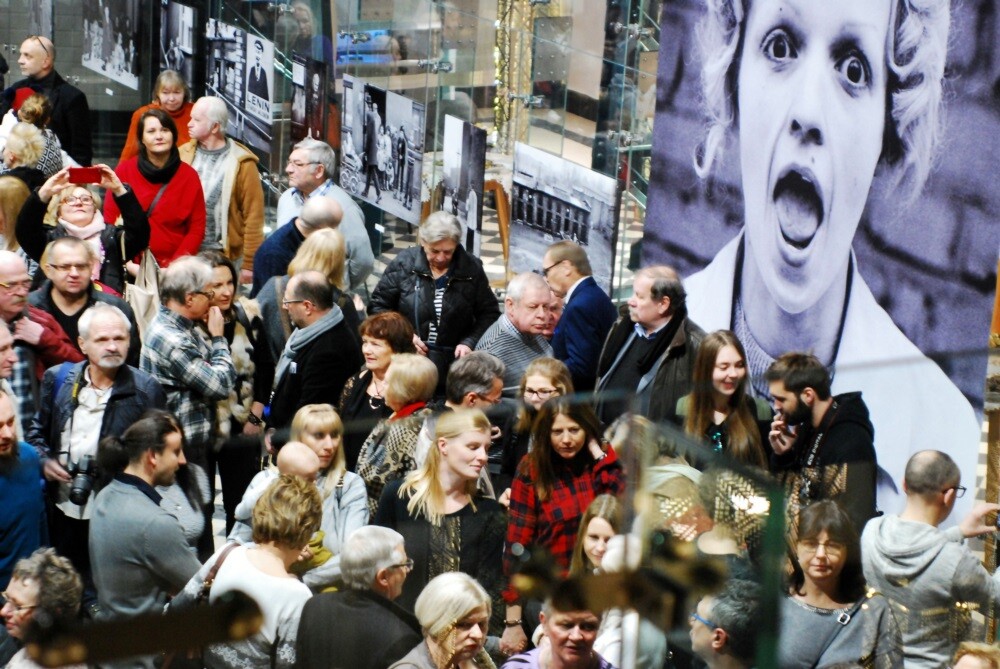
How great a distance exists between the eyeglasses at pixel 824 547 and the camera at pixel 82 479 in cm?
86

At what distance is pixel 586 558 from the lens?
169 centimetres

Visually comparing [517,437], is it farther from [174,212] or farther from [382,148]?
[382,148]

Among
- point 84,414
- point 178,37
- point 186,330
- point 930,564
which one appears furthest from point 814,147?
point 178,37

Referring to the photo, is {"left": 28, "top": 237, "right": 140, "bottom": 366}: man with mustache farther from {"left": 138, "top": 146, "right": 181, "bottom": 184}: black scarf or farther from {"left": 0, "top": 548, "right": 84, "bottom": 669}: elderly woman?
{"left": 0, "top": 548, "right": 84, "bottom": 669}: elderly woman

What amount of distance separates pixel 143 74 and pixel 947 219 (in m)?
8.48

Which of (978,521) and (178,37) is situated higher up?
(978,521)

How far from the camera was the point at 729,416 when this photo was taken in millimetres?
1805

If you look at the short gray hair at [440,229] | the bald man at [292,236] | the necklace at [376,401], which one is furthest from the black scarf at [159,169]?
the necklace at [376,401]

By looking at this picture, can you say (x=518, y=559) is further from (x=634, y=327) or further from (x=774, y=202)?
(x=774, y=202)

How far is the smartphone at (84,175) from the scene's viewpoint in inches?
273

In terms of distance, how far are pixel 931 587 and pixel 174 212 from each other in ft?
19.8

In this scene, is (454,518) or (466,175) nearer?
(454,518)

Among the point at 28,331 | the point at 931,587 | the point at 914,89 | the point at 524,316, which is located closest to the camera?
the point at 931,587

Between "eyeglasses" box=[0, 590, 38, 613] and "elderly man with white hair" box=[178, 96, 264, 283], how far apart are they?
258 inches
